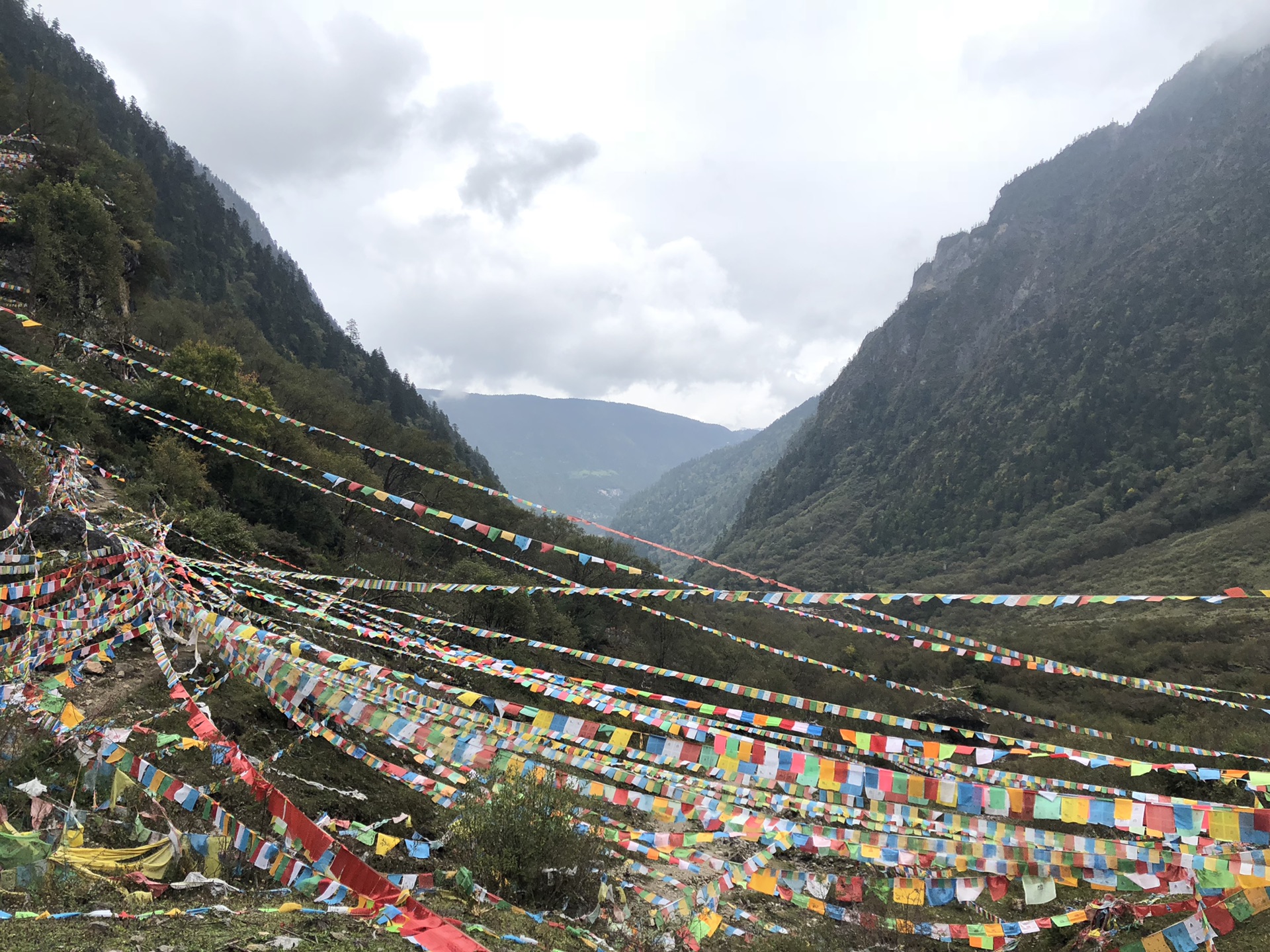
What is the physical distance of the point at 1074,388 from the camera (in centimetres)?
12656

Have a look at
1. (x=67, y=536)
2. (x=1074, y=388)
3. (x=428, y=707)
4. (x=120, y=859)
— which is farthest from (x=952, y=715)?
(x=1074, y=388)

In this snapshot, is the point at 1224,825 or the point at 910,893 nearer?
the point at 1224,825

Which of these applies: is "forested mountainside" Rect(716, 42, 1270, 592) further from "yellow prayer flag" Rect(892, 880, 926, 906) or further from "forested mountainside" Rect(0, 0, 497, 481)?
"yellow prayer flag" Rect(892, 880, 926, 906)

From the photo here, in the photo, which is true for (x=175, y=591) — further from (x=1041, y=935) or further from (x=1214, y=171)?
(x=1214, y=171)

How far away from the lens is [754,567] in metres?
136

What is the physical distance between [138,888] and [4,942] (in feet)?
4.66

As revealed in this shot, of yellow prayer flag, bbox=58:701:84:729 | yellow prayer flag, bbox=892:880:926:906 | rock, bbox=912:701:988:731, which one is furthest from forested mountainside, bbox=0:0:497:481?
yellow prayer flag, bbox=892:880:926:906

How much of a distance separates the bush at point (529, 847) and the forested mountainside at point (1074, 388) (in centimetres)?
10223

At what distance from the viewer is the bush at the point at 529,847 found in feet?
25.5

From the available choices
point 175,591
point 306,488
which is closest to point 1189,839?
point 175,591

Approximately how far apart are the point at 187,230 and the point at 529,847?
77.7m

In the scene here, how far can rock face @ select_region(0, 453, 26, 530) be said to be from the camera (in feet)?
34.1

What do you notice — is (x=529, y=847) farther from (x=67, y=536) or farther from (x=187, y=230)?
(x=187, y=230)

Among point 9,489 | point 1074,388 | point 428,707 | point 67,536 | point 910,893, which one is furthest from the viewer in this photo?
point 1074,388
